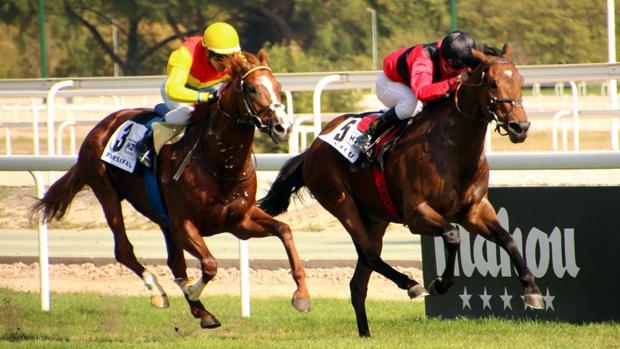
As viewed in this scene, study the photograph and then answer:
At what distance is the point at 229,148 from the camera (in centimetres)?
705

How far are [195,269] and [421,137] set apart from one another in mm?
4379

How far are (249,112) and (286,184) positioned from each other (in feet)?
5.07

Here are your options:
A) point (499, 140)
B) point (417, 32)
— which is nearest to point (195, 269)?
point (499, 140)

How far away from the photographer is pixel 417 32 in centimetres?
2700

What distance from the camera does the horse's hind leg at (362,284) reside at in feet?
24.6

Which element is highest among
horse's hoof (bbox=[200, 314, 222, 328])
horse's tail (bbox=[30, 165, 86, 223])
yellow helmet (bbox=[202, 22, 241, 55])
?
yellow helmet (bbox=[202, 22, 241, 55])

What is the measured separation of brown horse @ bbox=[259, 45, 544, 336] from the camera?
21.9ft

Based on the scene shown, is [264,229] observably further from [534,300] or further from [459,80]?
[534,300]

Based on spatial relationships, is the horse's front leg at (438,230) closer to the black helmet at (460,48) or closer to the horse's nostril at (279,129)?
the black helmet at (460,48)

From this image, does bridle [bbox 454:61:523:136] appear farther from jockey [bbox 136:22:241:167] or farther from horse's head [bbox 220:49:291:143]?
jockey [bbox 136:22:241:167]

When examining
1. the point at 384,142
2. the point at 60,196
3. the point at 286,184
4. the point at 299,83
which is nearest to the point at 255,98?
the point at 384,142

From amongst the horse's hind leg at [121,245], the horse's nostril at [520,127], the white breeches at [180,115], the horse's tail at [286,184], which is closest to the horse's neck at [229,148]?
the white breeches at [180,115]

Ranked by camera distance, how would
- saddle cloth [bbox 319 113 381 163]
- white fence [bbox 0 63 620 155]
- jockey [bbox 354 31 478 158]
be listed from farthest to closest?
white fence [bbox 0 63 620 155]
saddle cloth [bbox 319 113 381 163]
jockey [bbox 354 31 478 158]

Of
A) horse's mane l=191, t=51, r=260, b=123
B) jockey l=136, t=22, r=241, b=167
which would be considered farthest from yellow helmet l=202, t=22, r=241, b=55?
horse's mane l=191, t=51, r=260, b=123
